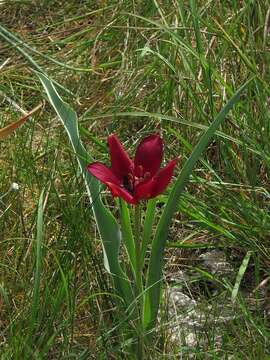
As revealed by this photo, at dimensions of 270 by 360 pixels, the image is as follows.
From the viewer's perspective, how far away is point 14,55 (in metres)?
2.81

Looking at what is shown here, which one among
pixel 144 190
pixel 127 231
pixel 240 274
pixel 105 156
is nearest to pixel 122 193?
pixel 144 190

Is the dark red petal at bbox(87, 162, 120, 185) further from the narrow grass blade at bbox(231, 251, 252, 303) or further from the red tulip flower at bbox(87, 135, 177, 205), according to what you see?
the narrow grass blade at bbox(231, 251, 252, 303)

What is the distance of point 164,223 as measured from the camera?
1.55 m

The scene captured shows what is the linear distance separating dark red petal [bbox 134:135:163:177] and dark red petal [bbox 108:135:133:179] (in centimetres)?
2

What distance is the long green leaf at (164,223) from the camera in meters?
1.53

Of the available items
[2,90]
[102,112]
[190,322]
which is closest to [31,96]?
[2,90]

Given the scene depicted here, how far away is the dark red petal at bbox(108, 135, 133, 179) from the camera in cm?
157

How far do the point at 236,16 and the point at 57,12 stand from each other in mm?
728

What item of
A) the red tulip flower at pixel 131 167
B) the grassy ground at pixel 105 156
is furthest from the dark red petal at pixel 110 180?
the grassy ground at pixel 105 156

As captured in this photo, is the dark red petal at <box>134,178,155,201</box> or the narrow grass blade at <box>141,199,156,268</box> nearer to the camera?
the dark red petal at <box>134,178,155,201</box>

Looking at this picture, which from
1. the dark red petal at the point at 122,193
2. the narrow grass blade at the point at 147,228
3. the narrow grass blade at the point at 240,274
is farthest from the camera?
the narrow grass blade at the point at 240,274

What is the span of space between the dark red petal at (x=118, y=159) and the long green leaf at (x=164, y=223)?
0.09m

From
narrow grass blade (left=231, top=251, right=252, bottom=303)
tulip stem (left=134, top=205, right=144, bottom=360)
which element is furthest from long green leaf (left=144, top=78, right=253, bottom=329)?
narrow grass blade (left=231, top=251, right=252, bottom=303)

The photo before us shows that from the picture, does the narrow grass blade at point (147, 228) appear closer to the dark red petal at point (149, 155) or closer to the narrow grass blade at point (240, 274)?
the dark red petal at point (149, 155)
